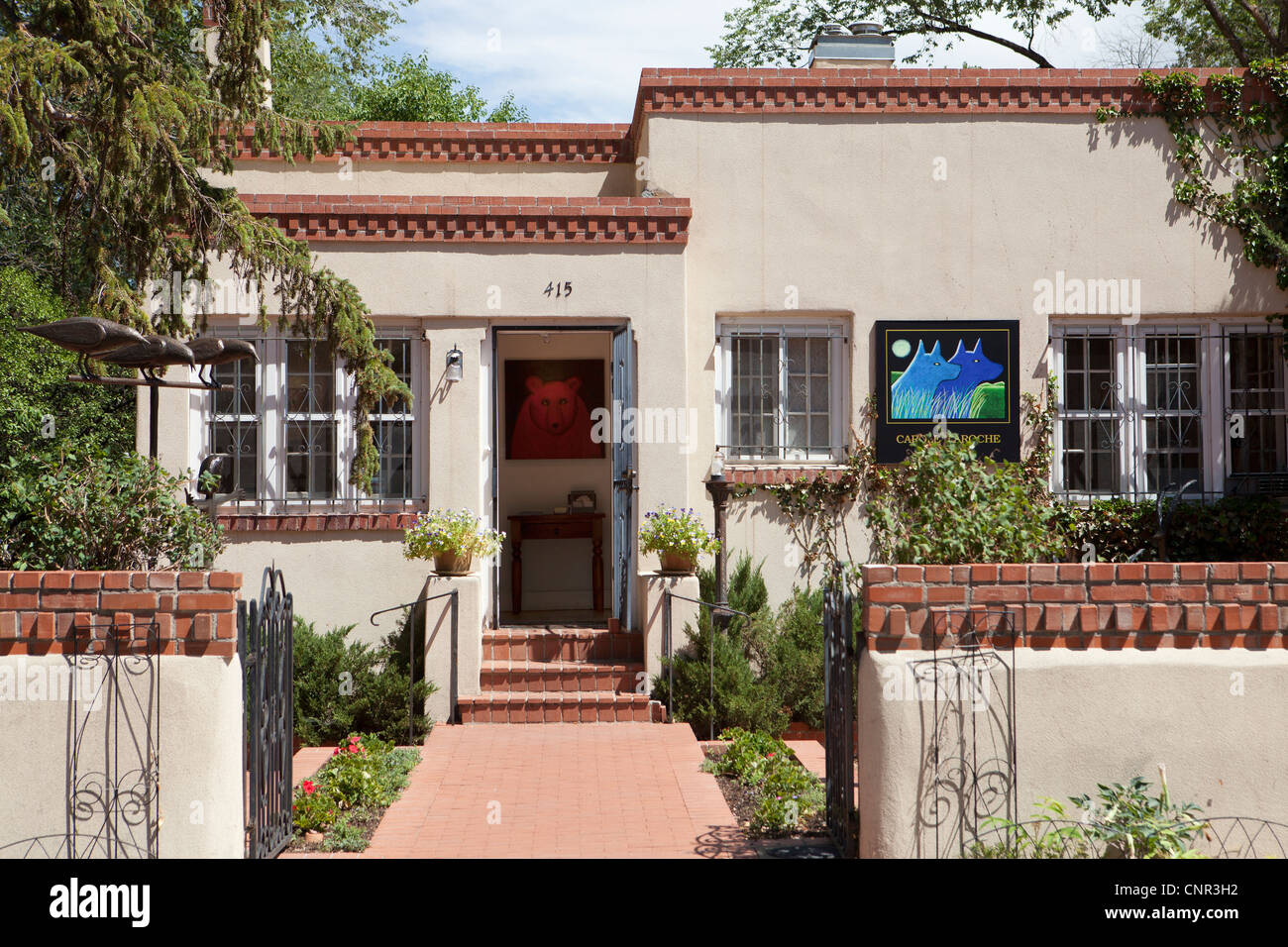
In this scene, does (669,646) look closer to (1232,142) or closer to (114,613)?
(114,613)

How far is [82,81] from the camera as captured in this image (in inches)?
283

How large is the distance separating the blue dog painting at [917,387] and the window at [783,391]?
1.60 ft

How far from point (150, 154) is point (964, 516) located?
5.72 metres

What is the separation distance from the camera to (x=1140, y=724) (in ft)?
16.5

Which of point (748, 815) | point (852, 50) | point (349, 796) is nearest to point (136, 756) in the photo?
point (349, 796)

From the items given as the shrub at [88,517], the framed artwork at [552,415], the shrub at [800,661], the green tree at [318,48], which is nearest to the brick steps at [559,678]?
the shrub at [800,661]

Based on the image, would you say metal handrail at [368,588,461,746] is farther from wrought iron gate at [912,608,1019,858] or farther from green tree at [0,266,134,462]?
green tree at [0,266,134,462]

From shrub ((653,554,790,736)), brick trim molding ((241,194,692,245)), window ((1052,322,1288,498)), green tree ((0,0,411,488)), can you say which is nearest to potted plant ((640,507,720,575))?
shrub ((653,554,790,736))

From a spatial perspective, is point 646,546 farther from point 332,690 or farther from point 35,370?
point 35,370

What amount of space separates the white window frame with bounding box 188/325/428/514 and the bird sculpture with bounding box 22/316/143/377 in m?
3.55

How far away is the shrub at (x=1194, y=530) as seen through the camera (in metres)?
9.95

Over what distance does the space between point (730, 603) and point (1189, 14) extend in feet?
64.7

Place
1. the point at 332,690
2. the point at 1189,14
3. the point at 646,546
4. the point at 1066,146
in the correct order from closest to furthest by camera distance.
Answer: the point at 332,690
the point at 646,546
the point at 1066,146
the point at 1189,14

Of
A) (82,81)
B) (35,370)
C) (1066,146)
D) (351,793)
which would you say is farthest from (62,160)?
(1066,146)
